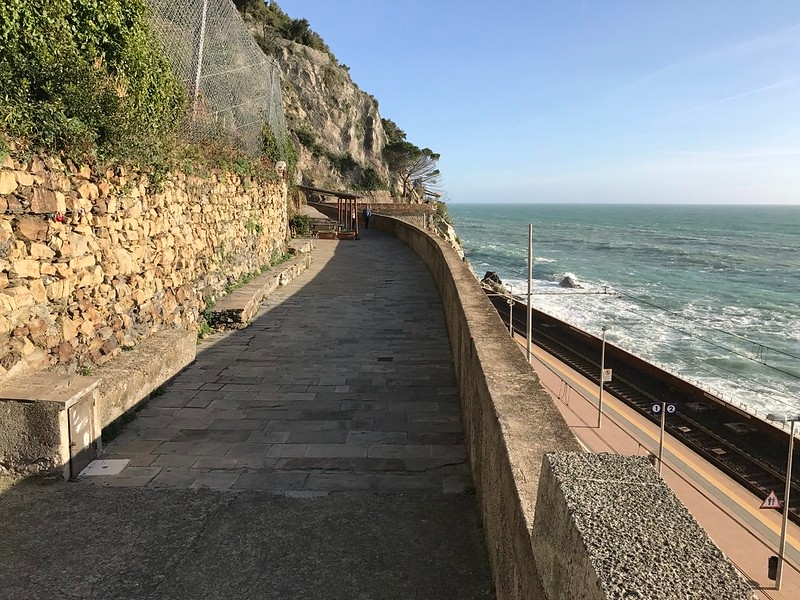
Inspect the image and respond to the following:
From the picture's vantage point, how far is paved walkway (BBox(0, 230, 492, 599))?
3102 mm

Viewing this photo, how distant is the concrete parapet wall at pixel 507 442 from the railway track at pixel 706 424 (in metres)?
14.4

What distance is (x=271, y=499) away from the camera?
13.0 ft

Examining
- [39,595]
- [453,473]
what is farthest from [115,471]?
[453,473]

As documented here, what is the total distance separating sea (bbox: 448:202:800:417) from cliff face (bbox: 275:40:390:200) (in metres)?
16.2

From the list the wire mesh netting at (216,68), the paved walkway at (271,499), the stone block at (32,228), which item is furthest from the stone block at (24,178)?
the wire mesh netting at (216,68)

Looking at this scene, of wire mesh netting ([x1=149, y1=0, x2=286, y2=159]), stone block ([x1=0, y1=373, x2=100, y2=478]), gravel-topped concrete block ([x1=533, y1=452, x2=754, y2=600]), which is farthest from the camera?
wire mesh netting ([x1=149, y1=0, x2=286, y2=159])

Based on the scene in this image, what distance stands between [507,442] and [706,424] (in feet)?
66.4

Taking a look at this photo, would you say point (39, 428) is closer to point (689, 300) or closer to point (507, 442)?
point (507, 442)

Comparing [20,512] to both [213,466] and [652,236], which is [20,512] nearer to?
[213,466]

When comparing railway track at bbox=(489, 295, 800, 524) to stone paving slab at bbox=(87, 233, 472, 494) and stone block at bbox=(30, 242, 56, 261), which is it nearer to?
stone paving slab at bbox=(87, 233, 472, 494)

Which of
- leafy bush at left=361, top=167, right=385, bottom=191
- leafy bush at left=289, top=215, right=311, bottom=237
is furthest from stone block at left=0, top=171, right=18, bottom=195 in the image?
leafy bush at left=361, top=167, right=385, bottom=191

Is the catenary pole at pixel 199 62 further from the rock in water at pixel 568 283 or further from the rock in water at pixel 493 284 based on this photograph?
the rock in water at pixel 568 283

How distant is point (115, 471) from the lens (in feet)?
14.5

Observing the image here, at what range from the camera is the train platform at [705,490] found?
11672mm
